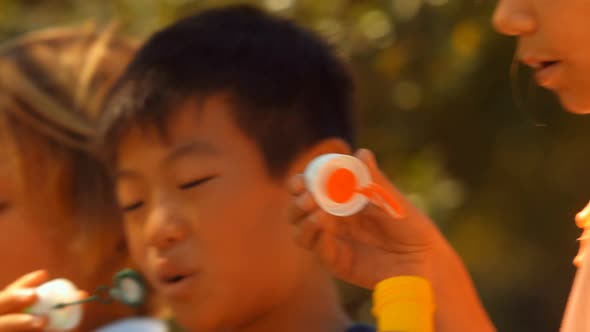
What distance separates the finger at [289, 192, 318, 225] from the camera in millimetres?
1889

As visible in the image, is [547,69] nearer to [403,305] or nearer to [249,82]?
[403,305]

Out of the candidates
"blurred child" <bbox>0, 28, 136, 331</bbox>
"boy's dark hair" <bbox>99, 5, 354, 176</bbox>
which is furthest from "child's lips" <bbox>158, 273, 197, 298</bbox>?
"blurred child" <bbox>0, 28, 136, 331</bbox>

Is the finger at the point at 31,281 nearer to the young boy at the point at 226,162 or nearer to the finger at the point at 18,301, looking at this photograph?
the finger at the point at 18,301

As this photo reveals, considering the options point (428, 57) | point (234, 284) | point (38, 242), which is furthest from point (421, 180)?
point (234, 284)

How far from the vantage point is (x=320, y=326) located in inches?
94.3

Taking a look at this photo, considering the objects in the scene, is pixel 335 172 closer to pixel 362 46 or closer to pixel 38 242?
pixel 38 242

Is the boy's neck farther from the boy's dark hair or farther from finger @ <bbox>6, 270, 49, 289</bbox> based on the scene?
finger @ <bbox>6, 270, 49, 289</bbox>

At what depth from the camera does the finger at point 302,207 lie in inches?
74.4

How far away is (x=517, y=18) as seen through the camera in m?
1.83

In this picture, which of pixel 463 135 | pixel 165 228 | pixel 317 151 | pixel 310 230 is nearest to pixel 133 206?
pixel 165 228

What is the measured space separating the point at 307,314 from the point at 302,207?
20.4 inches

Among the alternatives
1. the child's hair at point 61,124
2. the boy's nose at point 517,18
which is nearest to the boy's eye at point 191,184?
the child's hair at point 61,124

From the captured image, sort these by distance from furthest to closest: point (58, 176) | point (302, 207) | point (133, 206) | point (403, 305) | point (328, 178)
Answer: point (58, 176) → point (133, 206) → point (302, 207) → point (328, 178) → point (403, 305)

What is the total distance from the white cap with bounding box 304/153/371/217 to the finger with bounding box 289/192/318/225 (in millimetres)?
39
